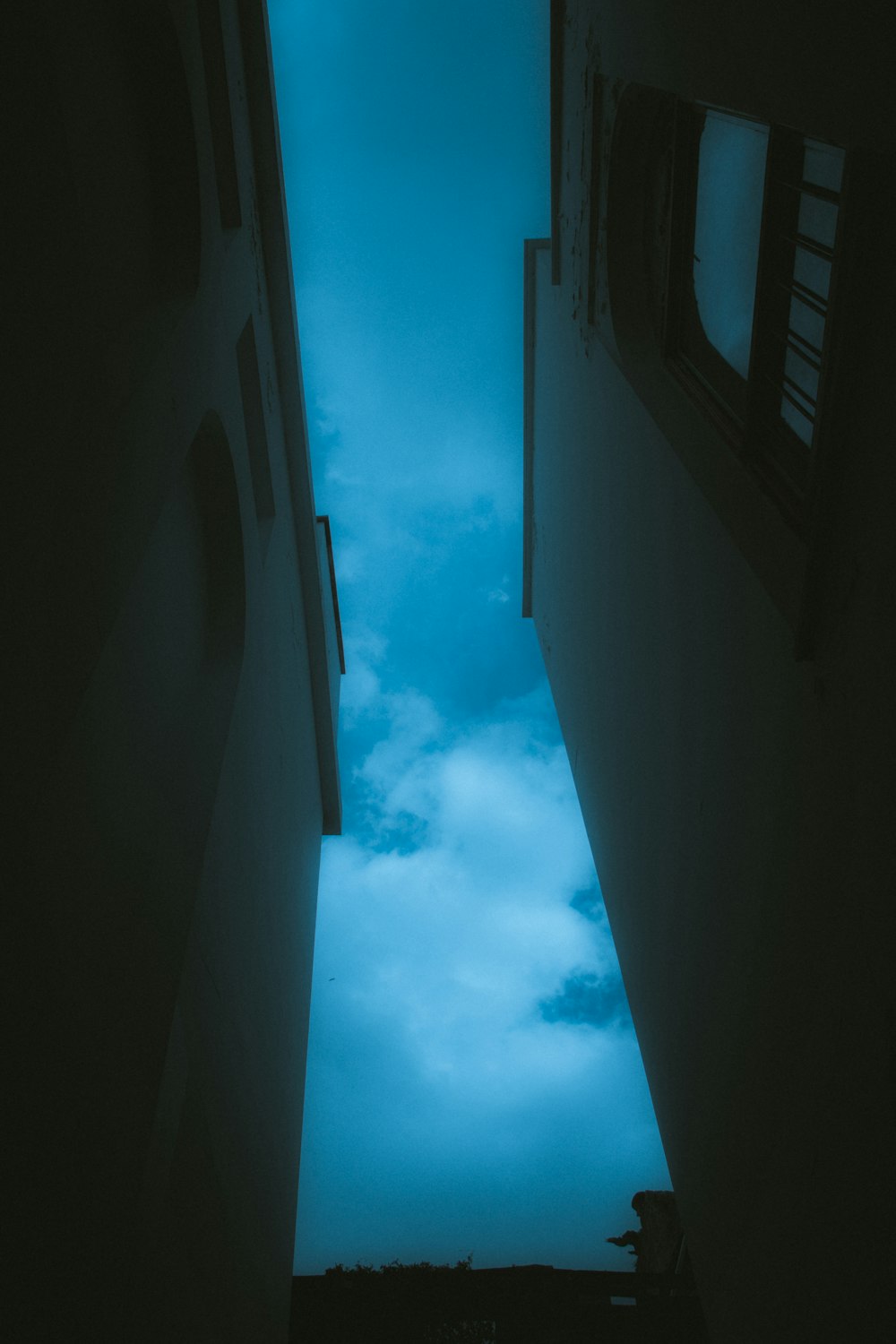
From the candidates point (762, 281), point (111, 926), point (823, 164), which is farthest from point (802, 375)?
point (111, 926)

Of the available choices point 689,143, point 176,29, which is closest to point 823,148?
point 689,143

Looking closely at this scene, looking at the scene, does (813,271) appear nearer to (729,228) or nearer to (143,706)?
(729,228)

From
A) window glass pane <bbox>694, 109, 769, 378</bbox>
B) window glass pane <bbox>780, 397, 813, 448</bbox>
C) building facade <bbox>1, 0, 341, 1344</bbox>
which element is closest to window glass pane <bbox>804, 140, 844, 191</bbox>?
window glass pane <bbox>694, 109, 769, 378</bbox>

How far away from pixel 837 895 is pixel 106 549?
351cm

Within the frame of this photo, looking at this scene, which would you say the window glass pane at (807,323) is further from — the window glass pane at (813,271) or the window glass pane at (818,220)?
the window glass pane at (818,220)

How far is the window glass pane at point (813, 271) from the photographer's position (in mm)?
3859

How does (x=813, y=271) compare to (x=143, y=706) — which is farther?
(x=143, y=706)

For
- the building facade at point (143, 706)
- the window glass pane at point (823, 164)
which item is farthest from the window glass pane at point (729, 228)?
the building facade at point (143, 706)

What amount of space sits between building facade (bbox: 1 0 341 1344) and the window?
3.16 m

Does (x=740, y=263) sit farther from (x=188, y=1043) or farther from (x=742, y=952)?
(x=188, y=1043)

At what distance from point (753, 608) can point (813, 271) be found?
1613 mm

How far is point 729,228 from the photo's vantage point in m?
5.11

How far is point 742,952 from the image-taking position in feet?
15.7

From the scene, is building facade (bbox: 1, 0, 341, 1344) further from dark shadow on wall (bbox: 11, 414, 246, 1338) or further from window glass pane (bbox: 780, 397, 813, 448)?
window glass pane (bbox: 780, 397, 813, 448)
